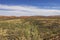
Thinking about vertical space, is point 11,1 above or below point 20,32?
above

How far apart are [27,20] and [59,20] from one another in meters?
0.89

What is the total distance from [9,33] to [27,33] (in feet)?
1.61

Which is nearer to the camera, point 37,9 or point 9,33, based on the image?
point 9,33

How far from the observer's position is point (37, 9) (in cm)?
436

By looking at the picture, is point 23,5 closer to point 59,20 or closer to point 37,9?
point 37,9

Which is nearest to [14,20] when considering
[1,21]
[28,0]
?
[1,21]

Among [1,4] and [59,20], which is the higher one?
[1,4]

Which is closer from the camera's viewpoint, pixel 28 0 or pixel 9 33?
pixel 9 33

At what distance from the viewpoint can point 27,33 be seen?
13.8ft

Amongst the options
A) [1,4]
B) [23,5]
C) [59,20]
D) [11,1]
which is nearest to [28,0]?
[23,5]

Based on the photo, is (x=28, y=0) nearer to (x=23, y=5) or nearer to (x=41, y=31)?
(x=23, y=5)

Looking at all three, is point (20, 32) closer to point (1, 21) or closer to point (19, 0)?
point (1, 21)

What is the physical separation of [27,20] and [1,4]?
83 cm

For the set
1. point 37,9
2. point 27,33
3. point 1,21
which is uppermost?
point 37,9
